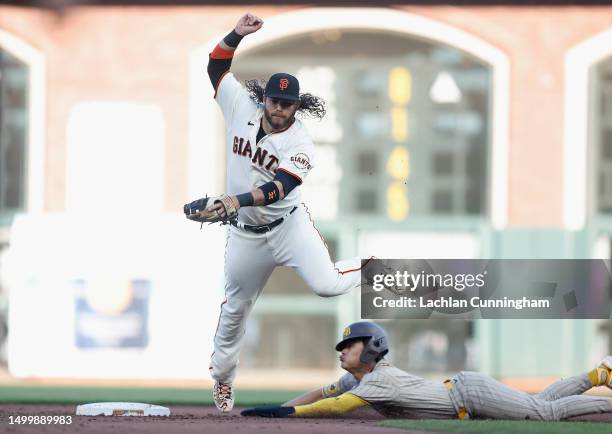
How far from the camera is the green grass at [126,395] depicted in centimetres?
1019

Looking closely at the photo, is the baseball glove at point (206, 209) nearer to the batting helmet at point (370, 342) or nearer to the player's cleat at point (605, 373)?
the batting helmet at point (370, 342)

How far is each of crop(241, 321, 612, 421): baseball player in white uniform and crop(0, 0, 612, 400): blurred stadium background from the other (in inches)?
240

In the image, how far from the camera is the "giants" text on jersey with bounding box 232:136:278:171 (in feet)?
23.8

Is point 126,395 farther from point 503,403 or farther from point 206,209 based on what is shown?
point 503,403

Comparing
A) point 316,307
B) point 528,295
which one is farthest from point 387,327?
point 528,295

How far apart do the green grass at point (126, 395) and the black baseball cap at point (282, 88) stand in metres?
3.68

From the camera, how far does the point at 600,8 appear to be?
14.0 metres

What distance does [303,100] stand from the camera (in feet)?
24.9

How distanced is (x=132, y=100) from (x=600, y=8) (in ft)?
16.6

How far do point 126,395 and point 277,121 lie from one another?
4.67 m

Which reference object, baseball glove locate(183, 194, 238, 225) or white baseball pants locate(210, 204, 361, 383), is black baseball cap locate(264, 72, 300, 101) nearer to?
baseball glove locate(183, 194, 238, 225)

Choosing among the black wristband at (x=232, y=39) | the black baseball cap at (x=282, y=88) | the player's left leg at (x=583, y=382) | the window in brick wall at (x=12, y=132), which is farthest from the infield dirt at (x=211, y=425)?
the window in brick wall at (x=12, y=132)

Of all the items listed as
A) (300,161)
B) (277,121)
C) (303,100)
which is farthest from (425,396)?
(303,100)

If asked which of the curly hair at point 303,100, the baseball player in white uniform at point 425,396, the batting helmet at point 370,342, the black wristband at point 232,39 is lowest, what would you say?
the baseball player in white uniform at point 425,396
